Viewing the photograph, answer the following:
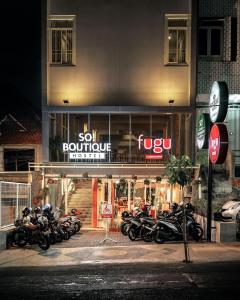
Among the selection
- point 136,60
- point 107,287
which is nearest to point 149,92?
point 136,60

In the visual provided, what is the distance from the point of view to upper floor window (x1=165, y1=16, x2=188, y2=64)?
2192cm

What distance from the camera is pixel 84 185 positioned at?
22.8m

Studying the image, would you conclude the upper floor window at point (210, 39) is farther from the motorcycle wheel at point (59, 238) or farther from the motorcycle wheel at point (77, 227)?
the motorcycle wheel at point (59, 238)

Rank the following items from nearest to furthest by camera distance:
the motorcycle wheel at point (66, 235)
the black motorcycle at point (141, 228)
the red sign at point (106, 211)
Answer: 1. the red sign at point (106, 211)
2. the black motorcycle at point (141, 228)
3. the motorcycle wheel at point (66, 235)

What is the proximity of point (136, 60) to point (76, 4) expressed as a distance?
390 centimetres

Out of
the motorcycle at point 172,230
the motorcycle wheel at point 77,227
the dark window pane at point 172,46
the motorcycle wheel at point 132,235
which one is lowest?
the motorcycle wheel at point 77,227

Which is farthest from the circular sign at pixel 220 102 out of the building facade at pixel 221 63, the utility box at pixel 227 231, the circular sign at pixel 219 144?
the building facade at pixel 221 63

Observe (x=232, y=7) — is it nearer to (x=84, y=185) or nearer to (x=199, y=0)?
(x=199, y=0)

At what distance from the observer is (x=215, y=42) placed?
22.0 m

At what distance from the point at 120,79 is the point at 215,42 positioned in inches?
192

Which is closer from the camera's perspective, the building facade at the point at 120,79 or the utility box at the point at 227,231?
the utility box at the point at 227,231

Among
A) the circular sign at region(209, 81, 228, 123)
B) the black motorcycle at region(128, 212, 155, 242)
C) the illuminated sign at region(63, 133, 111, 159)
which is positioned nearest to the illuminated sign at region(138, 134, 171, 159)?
the illuminated sign at region(63, 133, 111, 159)

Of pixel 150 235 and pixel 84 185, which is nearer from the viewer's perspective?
pixel 150 235

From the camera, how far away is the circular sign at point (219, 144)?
1520 cm
